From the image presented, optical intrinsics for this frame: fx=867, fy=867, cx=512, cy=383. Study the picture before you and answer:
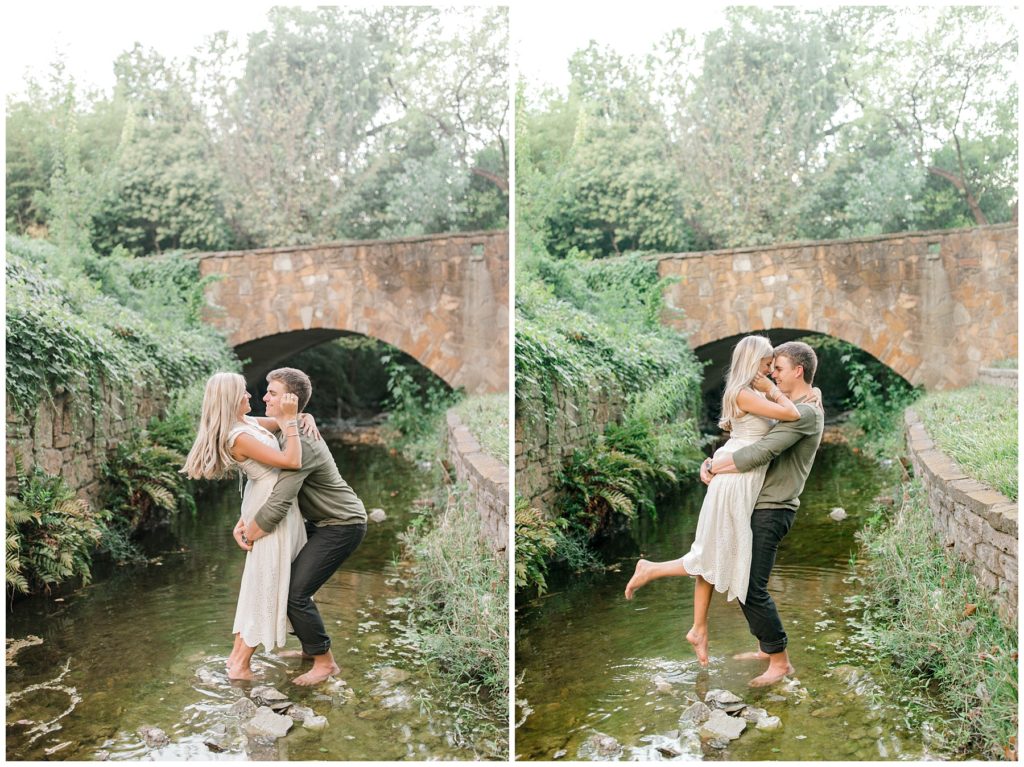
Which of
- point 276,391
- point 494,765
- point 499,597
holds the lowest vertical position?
point 494,765

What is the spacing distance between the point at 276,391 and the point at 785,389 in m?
1.79

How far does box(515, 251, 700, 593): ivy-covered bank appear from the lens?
3482 mm

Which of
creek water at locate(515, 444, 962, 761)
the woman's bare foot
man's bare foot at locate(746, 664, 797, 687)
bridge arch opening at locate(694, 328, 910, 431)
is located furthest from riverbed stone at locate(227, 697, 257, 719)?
bridge arch opening at locate(694, 328, 910, 431)

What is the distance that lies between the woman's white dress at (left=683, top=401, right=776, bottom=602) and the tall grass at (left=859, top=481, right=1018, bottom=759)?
24.0 inches

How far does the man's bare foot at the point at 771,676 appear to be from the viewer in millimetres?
3049

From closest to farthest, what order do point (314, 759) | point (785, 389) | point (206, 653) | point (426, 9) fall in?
point (314, 759)
point (785, 389)
point (206, 653)
point (426, 9)

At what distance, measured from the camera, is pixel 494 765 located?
2971 mm

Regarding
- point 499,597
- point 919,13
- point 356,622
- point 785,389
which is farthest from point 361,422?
point 919,13

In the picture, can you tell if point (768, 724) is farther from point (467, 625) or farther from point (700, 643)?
point (467, 625)

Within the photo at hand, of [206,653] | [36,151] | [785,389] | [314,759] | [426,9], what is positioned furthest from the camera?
[36,151]

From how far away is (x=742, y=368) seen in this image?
304 centimetres

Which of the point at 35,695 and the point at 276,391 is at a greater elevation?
the point at 276,391

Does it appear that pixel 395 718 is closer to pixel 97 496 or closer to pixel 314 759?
pixel 314 759

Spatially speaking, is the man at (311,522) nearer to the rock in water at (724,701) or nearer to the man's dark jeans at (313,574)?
the man's dark jeans at (313,574)
